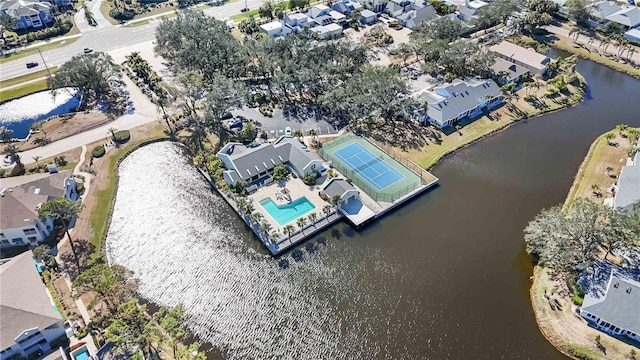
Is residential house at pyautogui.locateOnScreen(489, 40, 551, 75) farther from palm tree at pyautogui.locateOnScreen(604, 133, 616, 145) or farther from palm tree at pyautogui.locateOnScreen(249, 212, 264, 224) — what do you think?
palm tree at pyautogui.locateOnScreen(249, 212, 264, 224)

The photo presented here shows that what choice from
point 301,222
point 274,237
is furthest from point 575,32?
point 274,237

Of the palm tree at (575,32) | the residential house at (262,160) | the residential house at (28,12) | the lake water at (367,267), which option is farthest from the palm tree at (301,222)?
the residential house at (28,12)

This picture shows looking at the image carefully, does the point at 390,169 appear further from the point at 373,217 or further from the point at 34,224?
the point at 34,224

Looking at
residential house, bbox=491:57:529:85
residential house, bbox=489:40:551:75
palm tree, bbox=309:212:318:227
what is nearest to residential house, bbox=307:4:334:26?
residential house, bbox=489:40:551:75

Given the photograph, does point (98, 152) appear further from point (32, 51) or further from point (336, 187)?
point (32, 51)

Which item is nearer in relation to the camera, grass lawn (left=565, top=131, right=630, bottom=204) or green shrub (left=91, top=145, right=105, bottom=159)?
grass lawn (left=565, top=131, right=630, bottom=204)

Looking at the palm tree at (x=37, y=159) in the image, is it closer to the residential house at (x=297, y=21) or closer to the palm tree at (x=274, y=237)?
the palm tree at (x=274, y=237)
